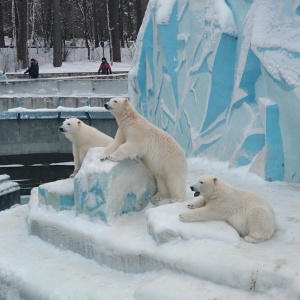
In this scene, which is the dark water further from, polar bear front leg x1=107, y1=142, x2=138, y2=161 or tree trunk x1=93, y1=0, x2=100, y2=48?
tree trunk x1=93, y1=0, x2=100, y2=48

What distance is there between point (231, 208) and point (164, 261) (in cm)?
73

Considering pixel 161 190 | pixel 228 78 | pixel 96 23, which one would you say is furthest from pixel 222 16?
pixel 96 23

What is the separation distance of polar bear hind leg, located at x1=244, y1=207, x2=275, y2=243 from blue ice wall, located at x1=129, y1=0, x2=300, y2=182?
2.04 meters

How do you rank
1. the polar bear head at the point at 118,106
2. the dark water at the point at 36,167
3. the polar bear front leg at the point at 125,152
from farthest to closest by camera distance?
the dark water at the point at 36,167 → the polar bear head at the point at 118,106 → the polar bear front leg at the point at 125,152

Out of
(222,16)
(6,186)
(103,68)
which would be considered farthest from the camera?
(103,68)

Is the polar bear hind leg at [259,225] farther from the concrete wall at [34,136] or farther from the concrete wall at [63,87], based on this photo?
the concrete wall at [63,87]

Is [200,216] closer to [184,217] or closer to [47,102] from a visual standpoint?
[184,217]

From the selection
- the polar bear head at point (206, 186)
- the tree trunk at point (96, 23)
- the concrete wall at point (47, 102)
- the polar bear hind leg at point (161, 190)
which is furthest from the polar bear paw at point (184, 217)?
the tree trunk at point (96, 23)

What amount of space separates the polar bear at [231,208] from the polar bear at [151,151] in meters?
0.83

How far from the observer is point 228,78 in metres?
8.39

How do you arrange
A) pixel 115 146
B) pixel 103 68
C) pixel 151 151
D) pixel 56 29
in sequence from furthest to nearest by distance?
pixel 56 29, pixel 103 68, pixel 115 146, pixel 151 151

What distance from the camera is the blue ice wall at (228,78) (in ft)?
22.8

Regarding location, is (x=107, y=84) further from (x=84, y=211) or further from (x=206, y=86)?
(x=84, y=211)

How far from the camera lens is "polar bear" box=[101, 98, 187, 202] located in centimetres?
600
